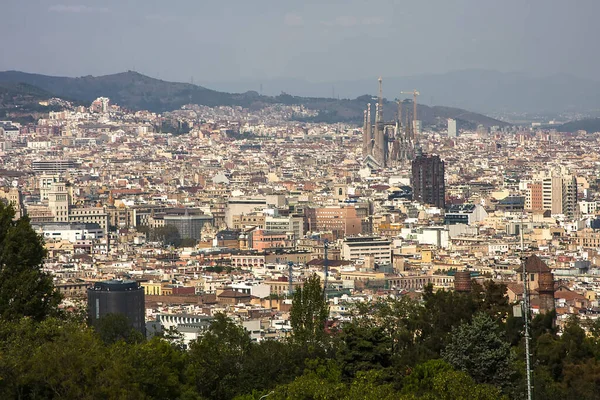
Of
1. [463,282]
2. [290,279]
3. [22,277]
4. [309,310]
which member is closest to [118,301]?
[463,282]

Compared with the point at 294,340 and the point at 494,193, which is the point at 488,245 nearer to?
the point at 494,193

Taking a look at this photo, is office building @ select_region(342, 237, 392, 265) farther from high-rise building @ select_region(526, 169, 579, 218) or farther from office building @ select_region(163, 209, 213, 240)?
high-rise building @ select_region(526, 169, 579, 218)

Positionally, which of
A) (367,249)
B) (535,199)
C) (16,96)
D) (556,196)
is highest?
(16,96)

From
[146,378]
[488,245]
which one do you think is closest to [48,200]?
[488,245]

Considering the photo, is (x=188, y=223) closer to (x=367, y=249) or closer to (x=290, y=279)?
(x=367, y=249)

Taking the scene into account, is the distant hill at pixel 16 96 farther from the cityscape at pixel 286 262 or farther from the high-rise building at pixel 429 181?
the high-rise building at pixel 429 181

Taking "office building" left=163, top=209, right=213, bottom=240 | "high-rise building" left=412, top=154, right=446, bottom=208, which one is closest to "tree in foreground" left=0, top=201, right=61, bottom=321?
"office building" left=163, top=209, right=213, bottom=240
